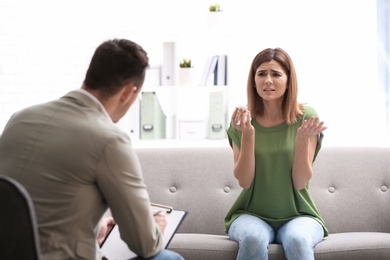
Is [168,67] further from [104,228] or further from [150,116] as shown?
[104,228]

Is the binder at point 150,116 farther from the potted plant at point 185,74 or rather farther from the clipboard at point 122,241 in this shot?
the clipboard at point 122,241

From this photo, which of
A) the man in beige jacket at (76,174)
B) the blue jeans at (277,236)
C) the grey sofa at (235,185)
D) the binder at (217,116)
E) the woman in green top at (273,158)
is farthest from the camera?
the binder at (217,116)

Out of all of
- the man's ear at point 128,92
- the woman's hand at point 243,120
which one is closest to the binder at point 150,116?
the woman's hand at point 243,120

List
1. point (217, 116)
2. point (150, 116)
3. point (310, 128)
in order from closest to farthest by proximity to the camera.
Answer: point (310, 128)
point (150, 116)
point (217, 116)

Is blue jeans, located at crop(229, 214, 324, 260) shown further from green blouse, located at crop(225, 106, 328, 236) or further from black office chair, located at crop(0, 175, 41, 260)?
black office chair, located at crop(0, 175, 41, 260)

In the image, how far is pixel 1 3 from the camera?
171 inches

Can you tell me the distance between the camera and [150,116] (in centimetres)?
443

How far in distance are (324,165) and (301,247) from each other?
82 centimetres

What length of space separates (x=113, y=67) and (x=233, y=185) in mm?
1660

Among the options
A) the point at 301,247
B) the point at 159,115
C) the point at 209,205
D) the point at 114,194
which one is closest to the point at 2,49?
the point at 159,115

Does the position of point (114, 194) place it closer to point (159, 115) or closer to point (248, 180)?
point (248, 180)

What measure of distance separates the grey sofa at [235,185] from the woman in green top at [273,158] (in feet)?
0.90

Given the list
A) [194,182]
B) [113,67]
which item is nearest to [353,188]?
[194,182]

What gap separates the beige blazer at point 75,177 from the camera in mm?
1718
